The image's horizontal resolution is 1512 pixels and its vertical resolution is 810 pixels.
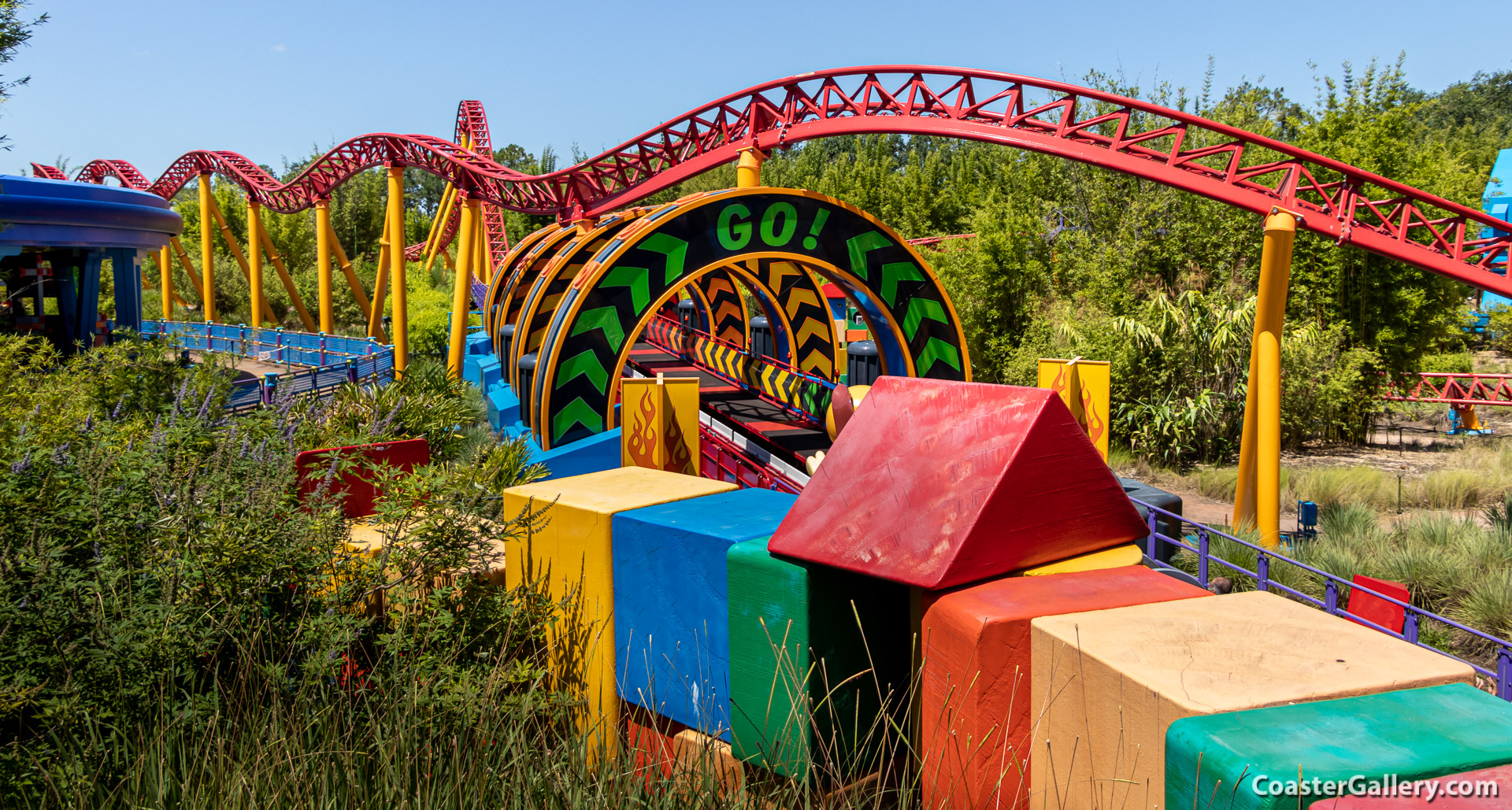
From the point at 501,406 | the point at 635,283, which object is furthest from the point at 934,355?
the point at 501,406

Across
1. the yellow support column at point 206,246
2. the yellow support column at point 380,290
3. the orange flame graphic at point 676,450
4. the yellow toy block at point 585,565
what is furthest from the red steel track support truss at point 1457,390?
the yellow support column at point 206,246

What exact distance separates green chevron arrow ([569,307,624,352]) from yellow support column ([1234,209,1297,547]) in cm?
709

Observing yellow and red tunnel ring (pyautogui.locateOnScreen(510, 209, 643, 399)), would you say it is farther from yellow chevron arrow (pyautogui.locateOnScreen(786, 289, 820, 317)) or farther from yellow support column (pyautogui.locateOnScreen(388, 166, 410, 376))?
yellow support column (pyautogui.locateOnScreen(388, 166, 410, 376))

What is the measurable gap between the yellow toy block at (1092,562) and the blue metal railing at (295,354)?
11862mm

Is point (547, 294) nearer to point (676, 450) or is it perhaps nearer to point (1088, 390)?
point (676, 450)

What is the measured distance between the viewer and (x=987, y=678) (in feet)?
7.81

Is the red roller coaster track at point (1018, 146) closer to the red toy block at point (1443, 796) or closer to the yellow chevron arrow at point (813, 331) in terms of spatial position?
the yellow chevron arrow at point (813, 331)

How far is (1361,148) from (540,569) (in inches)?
769

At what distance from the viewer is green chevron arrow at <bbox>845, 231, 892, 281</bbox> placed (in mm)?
11617

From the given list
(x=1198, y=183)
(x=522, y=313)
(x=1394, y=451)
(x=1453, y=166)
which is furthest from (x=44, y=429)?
(x=1453, y=166)

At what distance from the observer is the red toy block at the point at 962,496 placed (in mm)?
2672

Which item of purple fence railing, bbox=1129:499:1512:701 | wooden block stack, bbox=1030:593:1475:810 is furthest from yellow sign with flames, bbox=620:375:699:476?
wooden block stack, bbox=1030:593:1475:810

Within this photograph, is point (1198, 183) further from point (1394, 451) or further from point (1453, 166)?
point (1453, 166)

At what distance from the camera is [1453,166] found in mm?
23109
